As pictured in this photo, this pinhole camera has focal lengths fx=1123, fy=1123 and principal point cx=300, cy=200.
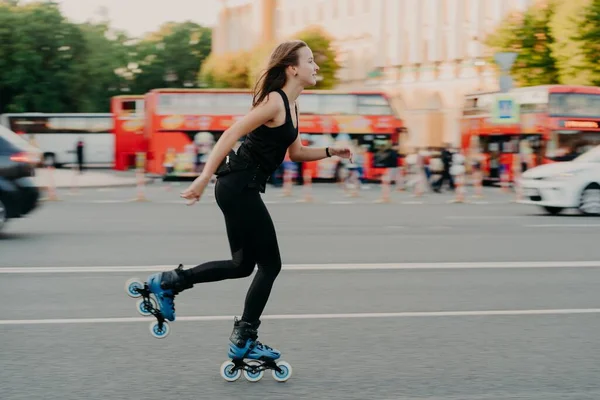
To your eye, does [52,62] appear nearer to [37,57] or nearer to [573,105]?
[37,57]

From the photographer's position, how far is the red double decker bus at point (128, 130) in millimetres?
54375

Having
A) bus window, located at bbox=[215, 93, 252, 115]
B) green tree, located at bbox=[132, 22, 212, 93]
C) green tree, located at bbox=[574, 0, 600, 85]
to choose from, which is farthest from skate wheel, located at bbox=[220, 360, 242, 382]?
green tree, located at bbox=[132, 22, 212, 93]

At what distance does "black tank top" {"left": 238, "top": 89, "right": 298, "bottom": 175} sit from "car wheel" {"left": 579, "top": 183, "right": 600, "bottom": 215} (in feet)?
51.7

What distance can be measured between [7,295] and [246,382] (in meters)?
3.56

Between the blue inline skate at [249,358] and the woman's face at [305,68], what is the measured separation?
122 cm

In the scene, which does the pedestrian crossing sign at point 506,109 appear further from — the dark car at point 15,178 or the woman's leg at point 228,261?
the woman's leg at point 228,261

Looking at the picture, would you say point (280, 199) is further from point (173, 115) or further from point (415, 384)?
point (415, 384)

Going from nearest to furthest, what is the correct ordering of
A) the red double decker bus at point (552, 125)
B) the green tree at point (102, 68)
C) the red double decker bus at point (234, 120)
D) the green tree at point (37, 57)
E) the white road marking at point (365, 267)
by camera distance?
the white road marking at point (365, 267) < the red double decker bus at point (552, 125) < the red double decker bus at point (234, 120) < the green tree at point (37, 57) < the green tree at point (102, 68)

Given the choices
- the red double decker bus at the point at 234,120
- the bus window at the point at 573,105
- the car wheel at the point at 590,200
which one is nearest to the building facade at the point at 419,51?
the red double decker bus at the point at 234,120

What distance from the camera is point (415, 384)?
5.49m

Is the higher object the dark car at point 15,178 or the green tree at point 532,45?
the green tree at point 532,45

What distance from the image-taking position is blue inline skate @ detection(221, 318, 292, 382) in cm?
550

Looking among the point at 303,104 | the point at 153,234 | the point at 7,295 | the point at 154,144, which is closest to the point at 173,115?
the point at 154,144

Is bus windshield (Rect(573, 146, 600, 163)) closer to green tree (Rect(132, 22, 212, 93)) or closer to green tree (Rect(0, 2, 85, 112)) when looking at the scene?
green tree (Rect(0, 2, 85, 112))
